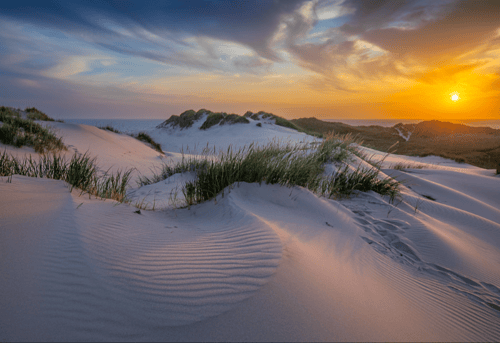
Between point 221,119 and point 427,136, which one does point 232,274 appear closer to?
point 221,119

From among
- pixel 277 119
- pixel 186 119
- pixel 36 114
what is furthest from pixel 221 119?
pixel 36 114

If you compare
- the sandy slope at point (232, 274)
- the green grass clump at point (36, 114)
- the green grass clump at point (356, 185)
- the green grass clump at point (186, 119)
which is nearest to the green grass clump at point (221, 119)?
the green grass clump at point (186, 119)

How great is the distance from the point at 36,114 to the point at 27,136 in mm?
7221

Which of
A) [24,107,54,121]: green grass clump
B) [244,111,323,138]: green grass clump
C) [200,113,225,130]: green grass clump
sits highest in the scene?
[244,111,323,138]: green grass clump

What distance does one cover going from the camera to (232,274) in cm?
148

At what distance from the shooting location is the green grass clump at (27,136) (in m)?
6.31

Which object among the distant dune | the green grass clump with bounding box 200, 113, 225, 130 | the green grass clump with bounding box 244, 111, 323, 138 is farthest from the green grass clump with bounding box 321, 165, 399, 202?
the green grass clump with bounding box 244, 111, 323, 138

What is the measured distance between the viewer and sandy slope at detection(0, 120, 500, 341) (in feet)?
3.75

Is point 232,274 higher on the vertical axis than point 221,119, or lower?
lower

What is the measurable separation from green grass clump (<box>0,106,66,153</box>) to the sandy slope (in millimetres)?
5383

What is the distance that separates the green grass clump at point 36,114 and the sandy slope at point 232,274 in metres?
12.2

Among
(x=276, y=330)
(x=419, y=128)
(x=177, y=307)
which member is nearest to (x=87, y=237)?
(x=177, y=307)

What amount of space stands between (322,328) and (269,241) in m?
0.80

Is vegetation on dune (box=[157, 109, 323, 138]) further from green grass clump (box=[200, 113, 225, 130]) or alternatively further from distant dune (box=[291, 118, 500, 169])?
distant dune (box=[291, 118, 500, 169])
